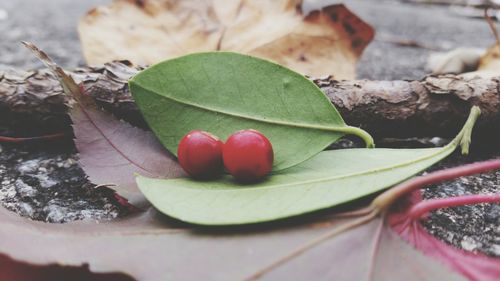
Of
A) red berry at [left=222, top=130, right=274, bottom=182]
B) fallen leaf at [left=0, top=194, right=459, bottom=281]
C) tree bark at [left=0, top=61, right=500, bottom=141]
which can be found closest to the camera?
fallen leaf at [left=0, top=194, right=459, bottom=281]

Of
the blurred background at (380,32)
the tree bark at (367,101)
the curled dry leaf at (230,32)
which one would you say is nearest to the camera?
the tree bark at (367,101)

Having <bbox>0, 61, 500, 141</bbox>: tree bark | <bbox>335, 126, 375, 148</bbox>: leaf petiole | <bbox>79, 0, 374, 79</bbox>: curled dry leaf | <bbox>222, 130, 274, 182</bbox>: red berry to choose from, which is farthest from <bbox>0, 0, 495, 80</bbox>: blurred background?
<bbox>222, 130, 274, 182</bbox>: red berry

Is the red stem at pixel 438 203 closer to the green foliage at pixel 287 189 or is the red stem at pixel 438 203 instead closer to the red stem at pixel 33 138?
the green foliage at pixel 287 189

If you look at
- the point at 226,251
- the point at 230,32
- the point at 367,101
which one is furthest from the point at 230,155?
the point at 230,32

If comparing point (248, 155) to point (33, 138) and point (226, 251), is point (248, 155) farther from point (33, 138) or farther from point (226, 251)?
point (33, 138)

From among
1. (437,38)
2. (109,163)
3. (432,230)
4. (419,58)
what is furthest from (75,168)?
(437,38)

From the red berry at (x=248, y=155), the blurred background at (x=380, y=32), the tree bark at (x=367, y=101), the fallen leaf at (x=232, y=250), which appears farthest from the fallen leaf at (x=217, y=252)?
the blurred background at (x=380, y=32)

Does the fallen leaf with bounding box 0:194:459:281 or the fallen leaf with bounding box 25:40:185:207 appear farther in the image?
the fallen leaf with bounding box 25:40:185:207

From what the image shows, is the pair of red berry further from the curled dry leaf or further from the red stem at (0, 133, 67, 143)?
the curled dry leaf
